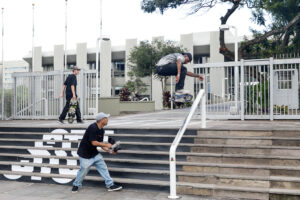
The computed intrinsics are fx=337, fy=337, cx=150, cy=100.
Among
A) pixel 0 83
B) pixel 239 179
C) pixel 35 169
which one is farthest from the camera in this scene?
pixel 0 83

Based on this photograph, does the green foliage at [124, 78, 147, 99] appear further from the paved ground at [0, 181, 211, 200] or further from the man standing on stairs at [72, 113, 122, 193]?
the man standing on stairs at [72, 113, 122, 193]

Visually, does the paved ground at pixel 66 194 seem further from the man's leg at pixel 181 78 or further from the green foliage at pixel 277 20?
the green foliage at pixel 277 20

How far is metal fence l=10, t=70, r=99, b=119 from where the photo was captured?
14484mm

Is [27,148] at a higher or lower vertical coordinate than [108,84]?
lower

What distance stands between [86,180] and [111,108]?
12.3 m

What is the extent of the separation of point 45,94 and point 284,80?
32.4 ft

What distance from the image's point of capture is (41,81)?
1505 centimetres

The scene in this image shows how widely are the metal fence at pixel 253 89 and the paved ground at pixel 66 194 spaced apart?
6.16 metres

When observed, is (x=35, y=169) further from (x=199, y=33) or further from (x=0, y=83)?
(x=199, y=33)

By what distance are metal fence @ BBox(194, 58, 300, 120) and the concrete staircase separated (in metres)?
4.32

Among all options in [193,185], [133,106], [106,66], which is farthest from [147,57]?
[193,185]

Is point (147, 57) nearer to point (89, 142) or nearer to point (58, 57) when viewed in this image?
point (58, 57)

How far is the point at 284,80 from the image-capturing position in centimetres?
1155

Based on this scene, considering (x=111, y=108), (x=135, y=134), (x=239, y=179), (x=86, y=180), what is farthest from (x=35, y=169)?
(x=111, y=108)
